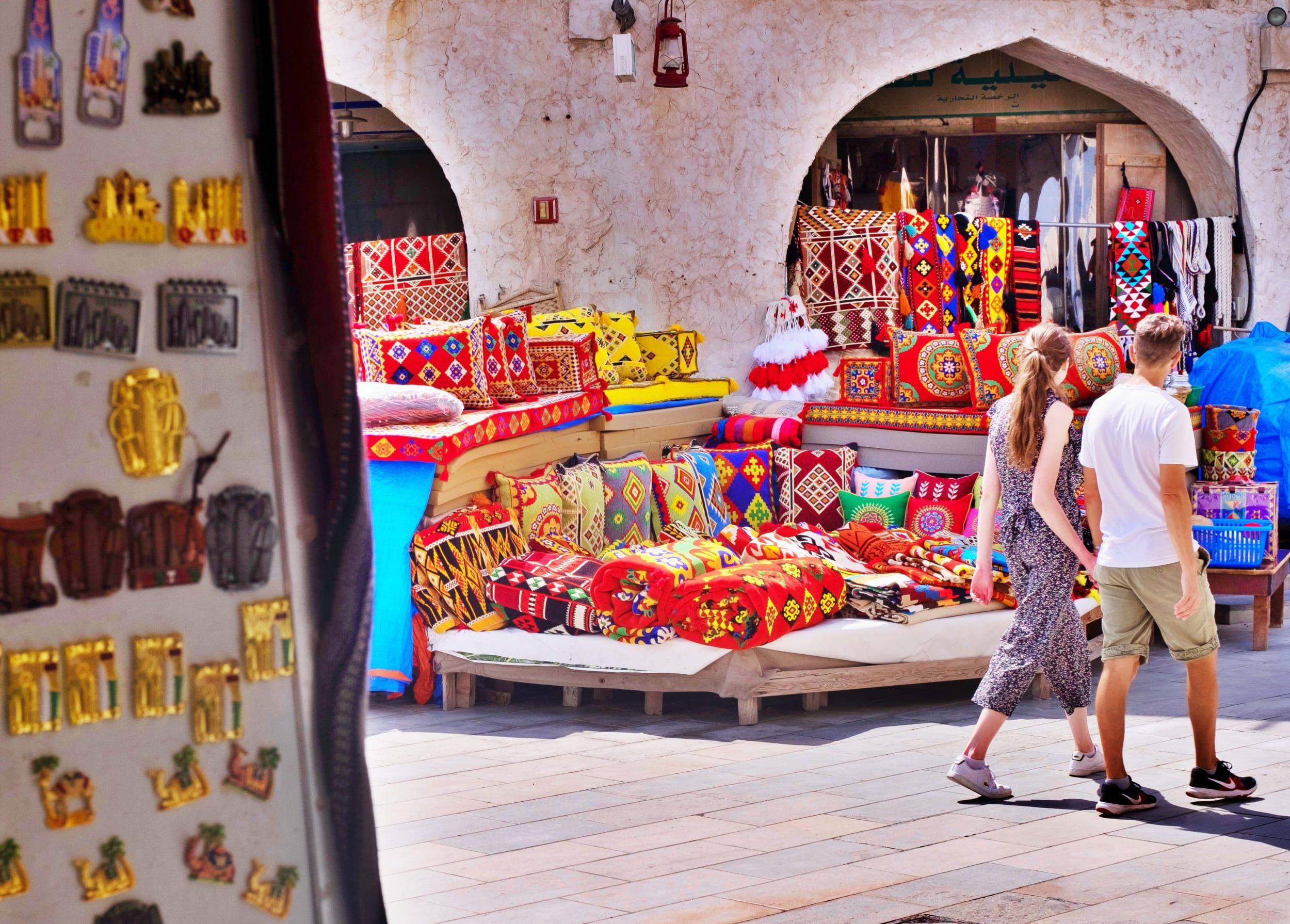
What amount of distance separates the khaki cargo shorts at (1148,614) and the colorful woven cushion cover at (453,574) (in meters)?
2.72

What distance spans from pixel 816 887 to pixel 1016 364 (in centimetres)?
457

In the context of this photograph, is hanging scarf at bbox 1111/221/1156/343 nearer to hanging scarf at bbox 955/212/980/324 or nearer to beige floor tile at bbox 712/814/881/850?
hanging scarf at bbox 955/212/980/324

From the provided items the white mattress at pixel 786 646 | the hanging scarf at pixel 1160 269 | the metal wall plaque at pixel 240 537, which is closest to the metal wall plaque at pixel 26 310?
the metal wall plaque at pixel 240 537

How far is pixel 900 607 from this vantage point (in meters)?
6.38

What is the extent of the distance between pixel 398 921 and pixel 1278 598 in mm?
5793

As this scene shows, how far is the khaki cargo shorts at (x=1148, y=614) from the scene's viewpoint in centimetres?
475

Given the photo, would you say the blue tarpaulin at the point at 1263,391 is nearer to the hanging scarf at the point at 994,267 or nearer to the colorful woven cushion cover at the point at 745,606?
the hanging scarf at the point at 994,267

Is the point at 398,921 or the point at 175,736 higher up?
the point at 175,736

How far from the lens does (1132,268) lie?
36.3ft

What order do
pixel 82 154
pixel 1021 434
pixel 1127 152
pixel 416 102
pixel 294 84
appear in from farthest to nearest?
pixel 1127 152 → pixel 416 102 → pixel 1021 434 → pixel 294 84 → pixel 82 154

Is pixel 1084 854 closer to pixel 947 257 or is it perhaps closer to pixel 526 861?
pixel 526 861

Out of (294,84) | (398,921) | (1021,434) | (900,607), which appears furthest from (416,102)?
(294,84)

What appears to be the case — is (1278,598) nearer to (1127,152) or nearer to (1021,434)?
(1021,434)

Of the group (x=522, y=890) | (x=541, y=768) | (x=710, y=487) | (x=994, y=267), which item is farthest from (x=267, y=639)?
(x=994, y=267)
